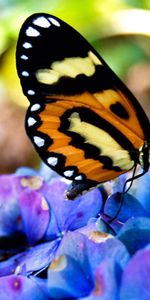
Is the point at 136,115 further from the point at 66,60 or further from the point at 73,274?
the point at 73,274

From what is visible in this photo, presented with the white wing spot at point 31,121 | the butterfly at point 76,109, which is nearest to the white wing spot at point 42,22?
the butterfly at point 76,109

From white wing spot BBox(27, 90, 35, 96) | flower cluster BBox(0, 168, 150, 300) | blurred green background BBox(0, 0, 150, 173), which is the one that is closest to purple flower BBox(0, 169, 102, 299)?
flower cluster BBox(0, 168, 150, 300)

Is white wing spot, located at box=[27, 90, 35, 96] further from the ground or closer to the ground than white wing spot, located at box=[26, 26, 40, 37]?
closer to the ground

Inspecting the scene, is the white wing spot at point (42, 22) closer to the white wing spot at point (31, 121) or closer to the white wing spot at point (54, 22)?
the white wing spot at point (54, 22)

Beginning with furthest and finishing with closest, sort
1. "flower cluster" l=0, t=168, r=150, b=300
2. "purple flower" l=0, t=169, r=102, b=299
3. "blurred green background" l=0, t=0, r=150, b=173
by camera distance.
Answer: "blurred green background" l=0, t=0, r=150, b=173, "purple flower" l=0, t=169, r=102, b=299, "flower cluster" l=0, t=168, r=150, b=300

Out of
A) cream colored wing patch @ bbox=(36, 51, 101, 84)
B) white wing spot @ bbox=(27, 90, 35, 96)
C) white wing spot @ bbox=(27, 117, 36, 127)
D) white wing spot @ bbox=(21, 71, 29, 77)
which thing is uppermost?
white wing spot @ bbox=(21, 71, 29, 77)

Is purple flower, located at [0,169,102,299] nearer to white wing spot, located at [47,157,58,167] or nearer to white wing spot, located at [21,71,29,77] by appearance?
white wing spot, located at [47,157,58,167]

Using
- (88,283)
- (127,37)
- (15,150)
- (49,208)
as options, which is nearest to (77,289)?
(88,283)

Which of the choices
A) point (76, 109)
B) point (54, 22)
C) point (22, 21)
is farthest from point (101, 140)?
point (22, 21)
